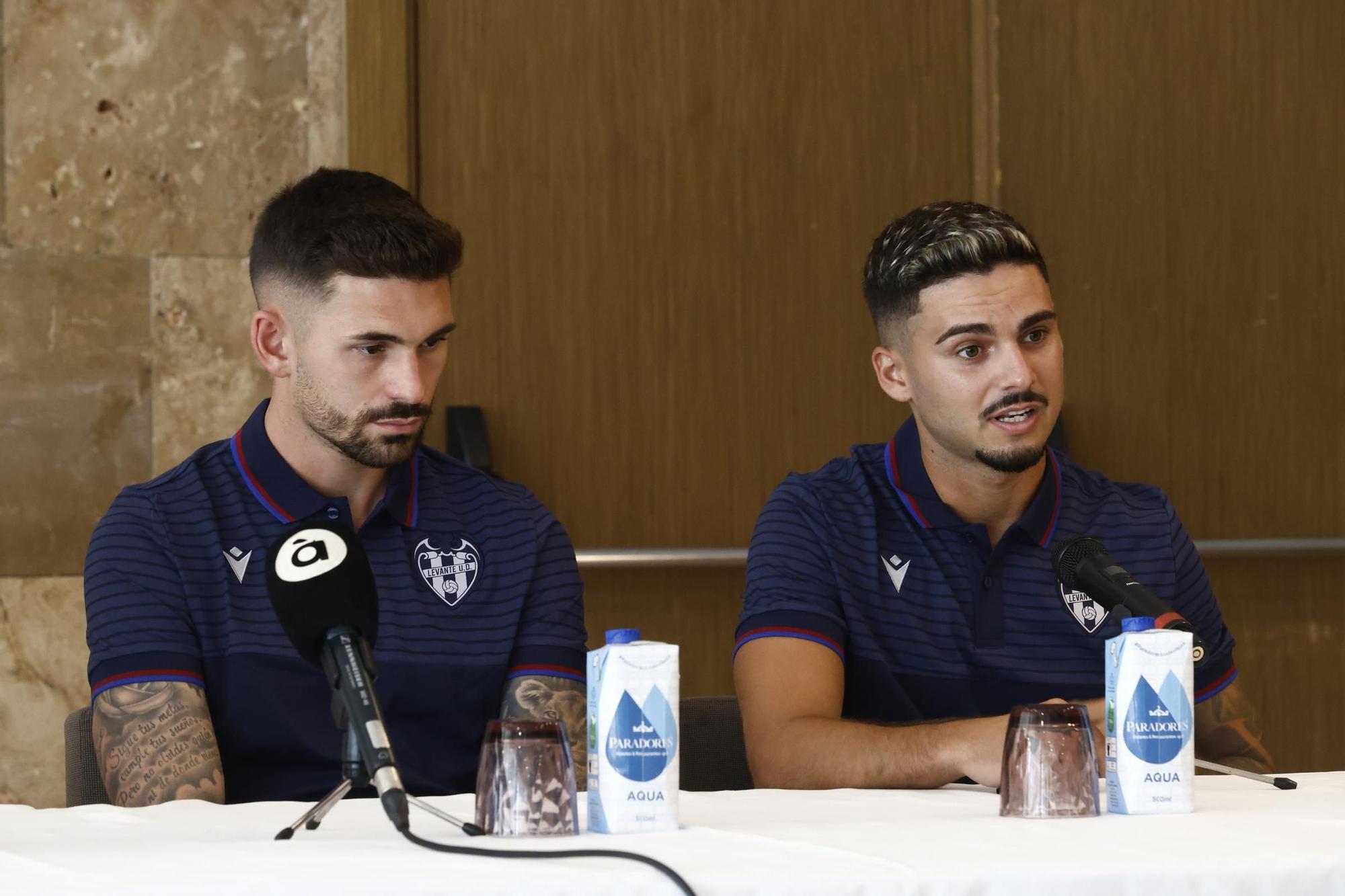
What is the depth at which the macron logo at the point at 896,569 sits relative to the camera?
6.56 feet

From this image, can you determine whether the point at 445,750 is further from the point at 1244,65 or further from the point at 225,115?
the point at 1244,65

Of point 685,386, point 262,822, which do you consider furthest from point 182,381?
point 262,822

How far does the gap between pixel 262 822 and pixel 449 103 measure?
1.97 metres

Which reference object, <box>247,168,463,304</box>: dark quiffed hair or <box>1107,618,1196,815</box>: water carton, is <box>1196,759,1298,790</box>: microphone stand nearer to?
<box>1107,618,1196,815</box>: water carton

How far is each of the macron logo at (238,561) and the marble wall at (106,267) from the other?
955 millimetres

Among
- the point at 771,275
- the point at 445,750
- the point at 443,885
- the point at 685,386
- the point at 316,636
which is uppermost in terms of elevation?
the point at 771,275

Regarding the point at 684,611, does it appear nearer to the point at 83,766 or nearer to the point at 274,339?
the point at 274,339

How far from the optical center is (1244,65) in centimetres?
326

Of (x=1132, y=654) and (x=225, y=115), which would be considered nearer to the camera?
(x=1132, y=654)

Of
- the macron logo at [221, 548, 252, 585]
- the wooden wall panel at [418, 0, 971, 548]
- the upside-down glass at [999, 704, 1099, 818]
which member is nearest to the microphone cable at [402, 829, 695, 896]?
the upside-down glass at [999, 704, 1099, 818]

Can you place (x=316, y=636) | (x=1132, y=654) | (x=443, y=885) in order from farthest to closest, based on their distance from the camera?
(x=1132, y=654), (x=316, y=636), (x=443, y=885)

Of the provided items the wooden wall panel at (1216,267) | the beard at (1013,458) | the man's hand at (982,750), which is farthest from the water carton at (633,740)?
the wooden wall panel at (1216,267)

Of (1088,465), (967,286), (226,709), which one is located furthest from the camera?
(1088,465)

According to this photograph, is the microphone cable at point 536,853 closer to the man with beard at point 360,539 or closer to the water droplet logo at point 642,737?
the water droplet logo at point 642,737
